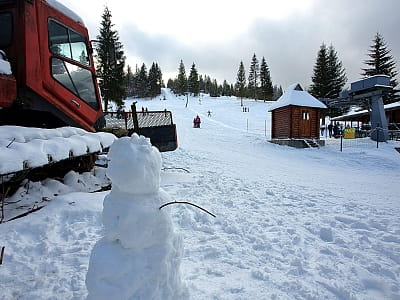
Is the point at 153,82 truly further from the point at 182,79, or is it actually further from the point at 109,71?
the point at 109,71

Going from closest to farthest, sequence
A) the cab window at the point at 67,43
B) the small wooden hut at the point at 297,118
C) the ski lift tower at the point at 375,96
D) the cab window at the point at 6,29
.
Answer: the cab window at the point at 6,29 → the cab window at the point at 67,43 → the ski lift tower at the point at 375,96 → the small wooden hut at the point at 297,118

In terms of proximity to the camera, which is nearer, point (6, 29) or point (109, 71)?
point (6, 29)

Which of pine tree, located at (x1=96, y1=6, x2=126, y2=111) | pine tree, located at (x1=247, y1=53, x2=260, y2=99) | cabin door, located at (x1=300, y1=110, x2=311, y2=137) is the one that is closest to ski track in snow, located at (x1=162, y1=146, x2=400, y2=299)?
cabin door, located at (x1=300, y1=110, x2=311, y2=137)

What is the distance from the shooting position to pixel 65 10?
16.4 feet

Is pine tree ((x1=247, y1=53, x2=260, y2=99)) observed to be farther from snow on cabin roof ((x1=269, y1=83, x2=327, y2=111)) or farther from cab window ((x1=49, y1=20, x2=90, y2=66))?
cab window ((x1=49, y1=20, x2=90, y2=66))

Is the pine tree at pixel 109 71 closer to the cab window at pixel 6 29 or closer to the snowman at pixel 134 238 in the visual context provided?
the cab window at pixel 6 29

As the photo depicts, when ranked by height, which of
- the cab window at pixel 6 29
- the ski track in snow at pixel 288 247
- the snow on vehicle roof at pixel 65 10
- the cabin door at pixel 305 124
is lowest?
the ski track in snow at pixel 288 247

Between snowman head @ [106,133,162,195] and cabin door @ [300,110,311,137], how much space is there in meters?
20.1

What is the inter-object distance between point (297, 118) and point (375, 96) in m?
5.55

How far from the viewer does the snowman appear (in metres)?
1.63

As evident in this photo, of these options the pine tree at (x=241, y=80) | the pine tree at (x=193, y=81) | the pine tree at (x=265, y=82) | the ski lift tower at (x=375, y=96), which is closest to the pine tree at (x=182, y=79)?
the pine tree at (x=193, y=81)

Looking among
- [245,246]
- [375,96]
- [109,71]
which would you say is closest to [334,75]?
[375,96]

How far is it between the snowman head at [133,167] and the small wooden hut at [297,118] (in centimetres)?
1875

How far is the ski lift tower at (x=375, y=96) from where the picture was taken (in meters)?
17.9
